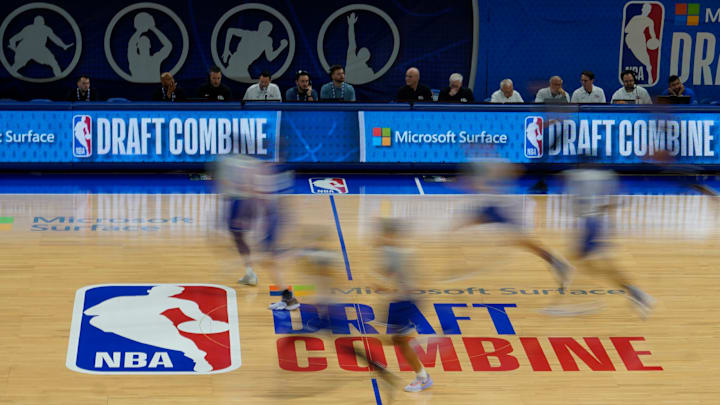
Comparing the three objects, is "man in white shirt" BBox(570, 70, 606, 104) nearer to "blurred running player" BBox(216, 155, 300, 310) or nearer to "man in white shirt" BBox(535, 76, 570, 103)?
"man in white shirt" BBox(535, 76, 570, 103)

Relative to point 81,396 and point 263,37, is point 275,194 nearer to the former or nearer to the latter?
point 81,396

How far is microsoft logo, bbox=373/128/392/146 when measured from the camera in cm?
1786

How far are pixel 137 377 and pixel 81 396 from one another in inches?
24.5

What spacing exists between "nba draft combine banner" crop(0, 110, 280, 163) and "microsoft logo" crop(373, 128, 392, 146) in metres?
1.79

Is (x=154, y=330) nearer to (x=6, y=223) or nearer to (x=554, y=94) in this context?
(x=6, y=223)

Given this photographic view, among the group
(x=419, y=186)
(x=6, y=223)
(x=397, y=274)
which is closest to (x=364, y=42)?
(x=419, y=186)

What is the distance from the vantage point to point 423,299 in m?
11.7

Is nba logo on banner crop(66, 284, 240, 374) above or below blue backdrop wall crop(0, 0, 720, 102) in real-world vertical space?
below

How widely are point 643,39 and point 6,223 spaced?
15065 millimetres

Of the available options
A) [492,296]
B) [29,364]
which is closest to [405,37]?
[492,296]

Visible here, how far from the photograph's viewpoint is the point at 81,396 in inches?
352

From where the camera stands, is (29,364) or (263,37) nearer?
(29,364)

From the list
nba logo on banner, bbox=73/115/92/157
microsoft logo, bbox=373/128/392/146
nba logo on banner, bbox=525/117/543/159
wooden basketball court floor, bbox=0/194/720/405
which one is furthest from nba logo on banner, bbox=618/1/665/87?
nba logo on banner, bbox=73/115/92/157

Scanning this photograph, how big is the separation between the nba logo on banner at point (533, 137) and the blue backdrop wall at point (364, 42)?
4756 millimetres
